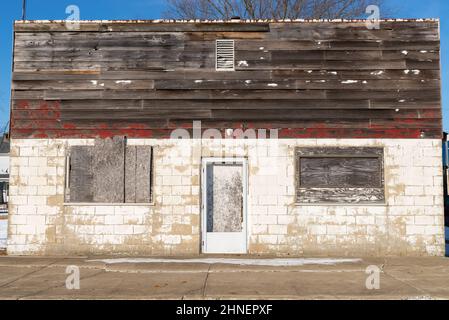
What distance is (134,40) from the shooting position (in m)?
11.3

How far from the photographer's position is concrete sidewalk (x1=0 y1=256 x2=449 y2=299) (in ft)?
23.0

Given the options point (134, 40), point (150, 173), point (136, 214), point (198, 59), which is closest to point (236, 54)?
point (198, 59)

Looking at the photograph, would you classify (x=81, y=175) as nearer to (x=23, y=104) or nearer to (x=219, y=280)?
(x=23, y=104)

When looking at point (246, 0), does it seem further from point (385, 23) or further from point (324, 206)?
point (324, 206)

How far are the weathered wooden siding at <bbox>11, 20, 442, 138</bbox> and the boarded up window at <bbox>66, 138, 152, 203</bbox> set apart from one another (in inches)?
14.0

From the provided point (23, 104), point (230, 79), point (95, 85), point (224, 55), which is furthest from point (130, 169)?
point (224, 55)

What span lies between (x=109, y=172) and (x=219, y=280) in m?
4.23

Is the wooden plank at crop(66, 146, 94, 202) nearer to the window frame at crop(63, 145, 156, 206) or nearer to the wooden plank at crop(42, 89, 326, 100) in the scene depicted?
the window frame at crop(63, 145, 156, 206)

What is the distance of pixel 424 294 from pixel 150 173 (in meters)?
6.29

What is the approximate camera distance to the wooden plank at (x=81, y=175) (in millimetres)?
10930

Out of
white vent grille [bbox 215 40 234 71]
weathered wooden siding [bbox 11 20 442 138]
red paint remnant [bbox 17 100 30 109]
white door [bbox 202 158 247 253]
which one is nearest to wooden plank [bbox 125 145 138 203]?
weathered wooden siding [bbox 11 20 442 138]

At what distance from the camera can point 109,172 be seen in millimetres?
11000

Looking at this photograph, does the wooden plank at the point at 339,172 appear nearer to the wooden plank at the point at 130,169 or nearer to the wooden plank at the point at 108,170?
the wooden plank at the point at 130,169

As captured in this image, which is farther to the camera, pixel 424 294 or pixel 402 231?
pixel 402 231
